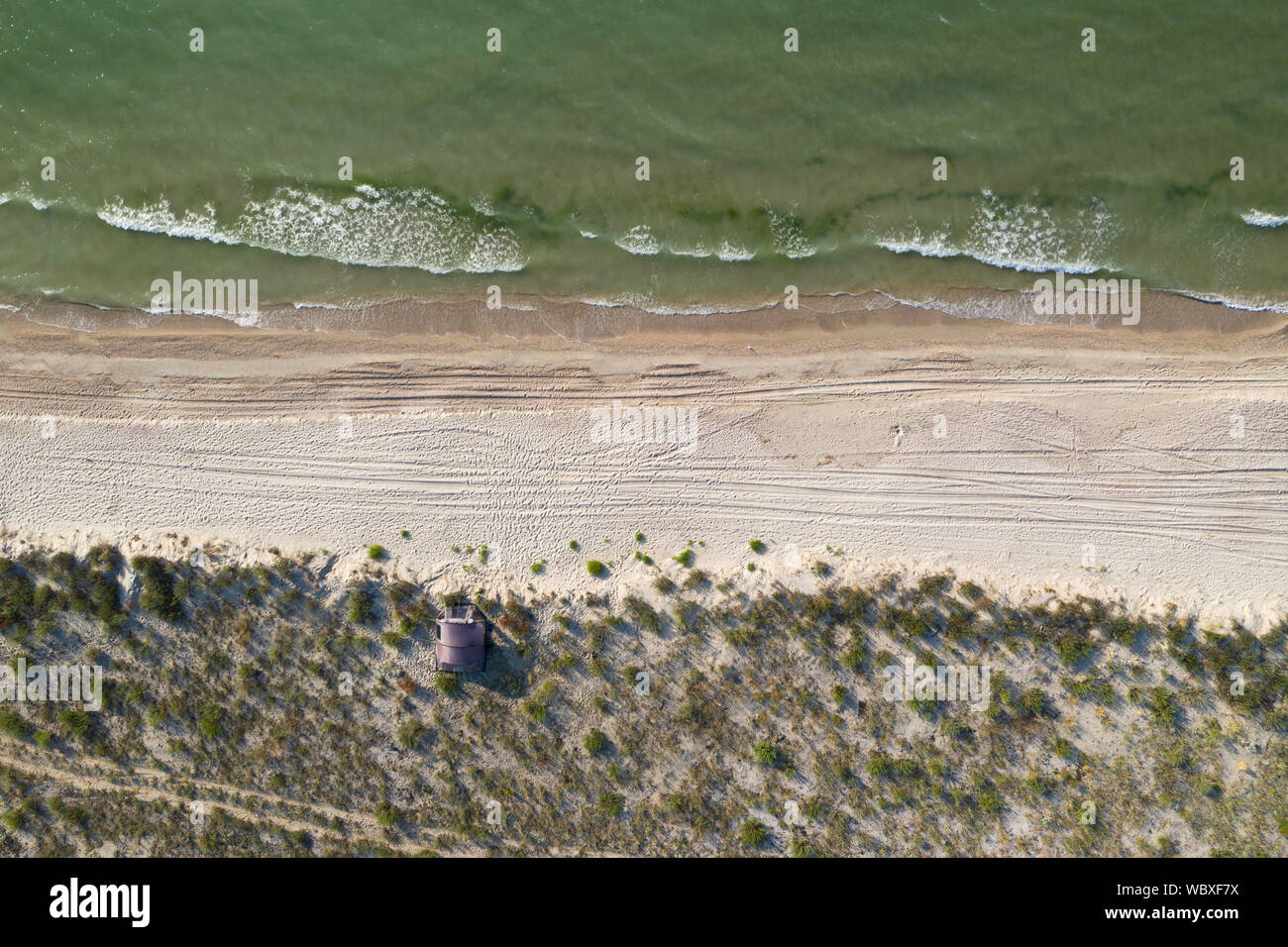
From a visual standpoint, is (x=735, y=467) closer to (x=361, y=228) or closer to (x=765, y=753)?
(x=765, y=753)

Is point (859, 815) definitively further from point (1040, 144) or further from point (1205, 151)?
point (1205, 151)

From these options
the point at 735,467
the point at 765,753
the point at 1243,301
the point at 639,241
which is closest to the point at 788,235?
the point at 639,241

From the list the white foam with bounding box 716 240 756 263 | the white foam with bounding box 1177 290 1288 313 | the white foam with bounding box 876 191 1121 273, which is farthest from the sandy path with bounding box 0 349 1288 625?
the white foam with bounding box 716 240 756 263

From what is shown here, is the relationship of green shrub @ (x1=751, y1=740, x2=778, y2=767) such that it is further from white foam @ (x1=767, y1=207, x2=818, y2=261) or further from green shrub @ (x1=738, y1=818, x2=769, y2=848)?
white foam @ (x1=767, y1=207, x2=818, y2=261)

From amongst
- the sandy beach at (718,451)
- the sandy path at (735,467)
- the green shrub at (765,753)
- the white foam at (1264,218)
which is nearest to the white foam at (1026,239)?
the sandy beach at (718,451)

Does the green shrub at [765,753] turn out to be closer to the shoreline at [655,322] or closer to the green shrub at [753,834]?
the green shrub at [753,834]

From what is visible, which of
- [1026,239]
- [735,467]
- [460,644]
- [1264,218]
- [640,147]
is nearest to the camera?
[460,644]

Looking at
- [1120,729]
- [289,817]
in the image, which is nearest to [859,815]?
[1120,729]
